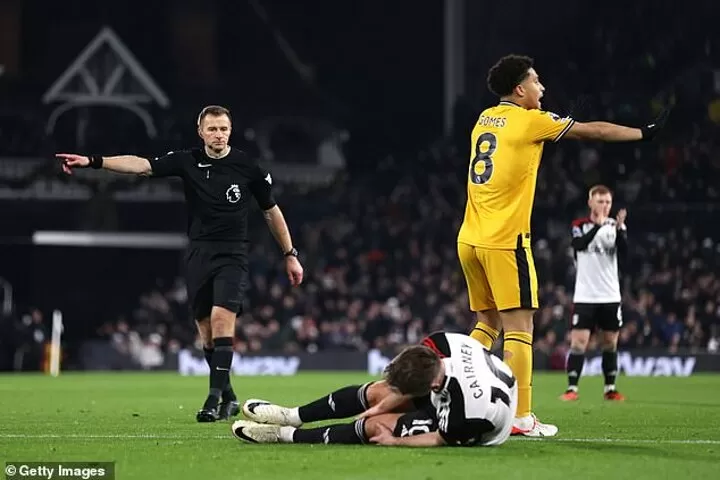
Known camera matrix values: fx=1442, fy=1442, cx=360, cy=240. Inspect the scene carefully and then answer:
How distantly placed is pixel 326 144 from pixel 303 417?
32906 mm

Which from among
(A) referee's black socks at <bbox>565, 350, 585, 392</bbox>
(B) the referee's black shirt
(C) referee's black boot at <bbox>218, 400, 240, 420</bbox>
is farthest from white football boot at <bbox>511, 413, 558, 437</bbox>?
(A) referee's black socks at <bbox>565, 350, 585, 392</bbox>

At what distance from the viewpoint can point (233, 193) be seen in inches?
448

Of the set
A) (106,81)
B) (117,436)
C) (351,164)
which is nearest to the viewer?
(117,436)

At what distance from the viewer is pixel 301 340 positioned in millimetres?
28625

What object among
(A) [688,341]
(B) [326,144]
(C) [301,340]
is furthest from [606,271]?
(B) [326,144]

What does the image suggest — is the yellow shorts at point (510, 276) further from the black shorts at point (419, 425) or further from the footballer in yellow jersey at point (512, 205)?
the black shorts at point (419, 425)

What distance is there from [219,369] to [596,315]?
19.6 feet

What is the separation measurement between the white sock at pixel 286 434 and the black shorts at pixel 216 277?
2.75m

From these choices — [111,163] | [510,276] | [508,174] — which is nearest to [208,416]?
[111,163]

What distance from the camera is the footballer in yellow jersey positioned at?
30.9ft

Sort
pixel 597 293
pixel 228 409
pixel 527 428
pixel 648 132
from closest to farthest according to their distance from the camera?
pixel 648 132 < pixel 527 428 < pixel 228 409 < pixel 597 293

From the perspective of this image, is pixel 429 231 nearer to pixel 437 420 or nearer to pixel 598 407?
pixel 598 407

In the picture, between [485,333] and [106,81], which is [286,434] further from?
[106,81]

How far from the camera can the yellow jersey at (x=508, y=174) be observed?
30.9ft
